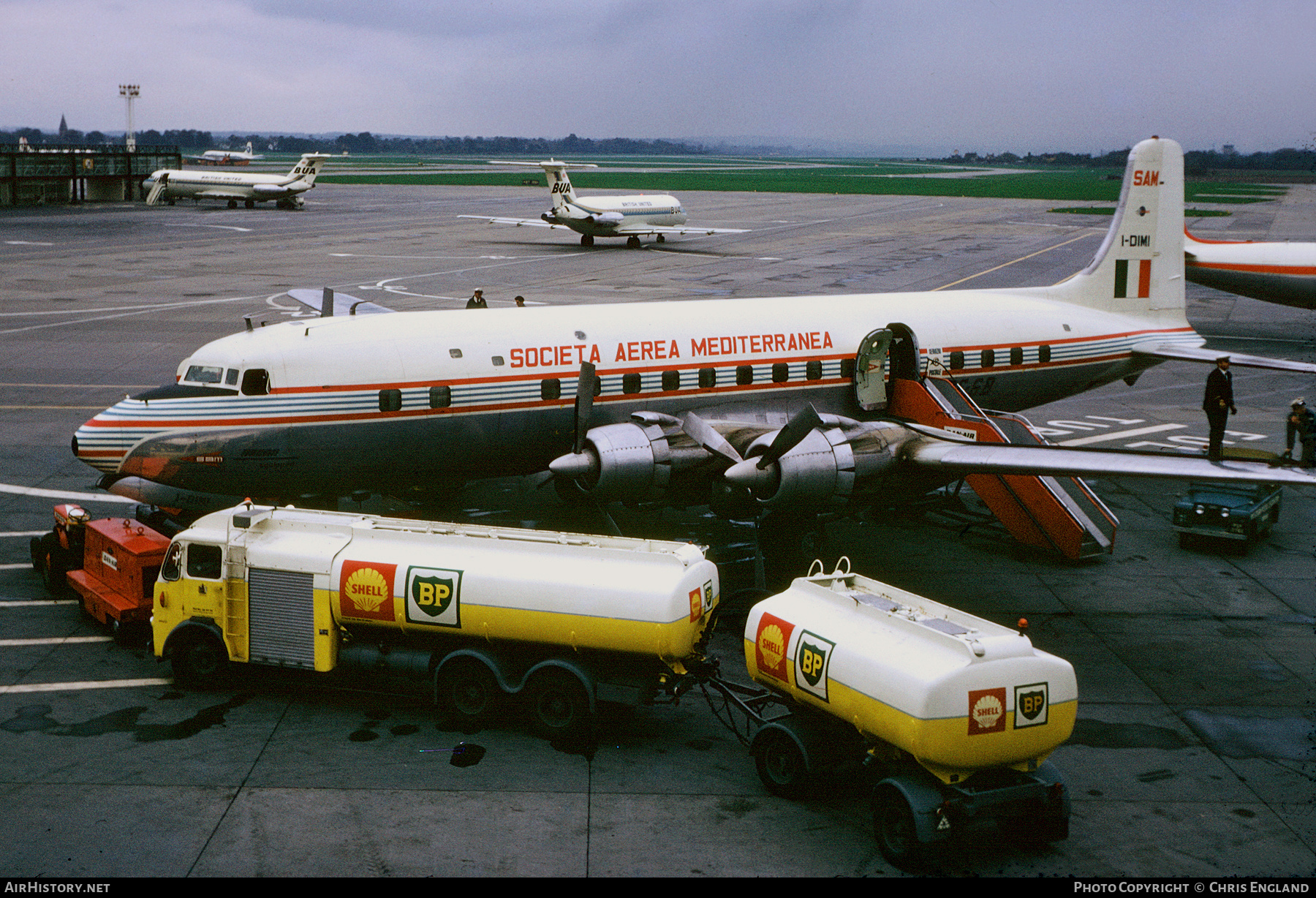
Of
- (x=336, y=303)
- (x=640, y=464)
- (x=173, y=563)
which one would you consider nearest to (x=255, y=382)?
(x=173, y=563)

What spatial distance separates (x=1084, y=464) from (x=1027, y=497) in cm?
367

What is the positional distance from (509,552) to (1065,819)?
7.75 meters

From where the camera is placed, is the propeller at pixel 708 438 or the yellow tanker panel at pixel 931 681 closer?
the yellow tanker panel at pixel 931 681

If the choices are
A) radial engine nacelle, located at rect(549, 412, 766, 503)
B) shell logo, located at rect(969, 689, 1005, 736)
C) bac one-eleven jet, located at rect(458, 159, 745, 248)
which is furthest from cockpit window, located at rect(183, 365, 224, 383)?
bac one-eleven jet, located at rect(458, 159, 745, 248)

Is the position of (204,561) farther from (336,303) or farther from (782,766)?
(336,303)

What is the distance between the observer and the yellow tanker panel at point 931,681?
12.0 m

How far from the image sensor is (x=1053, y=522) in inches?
912

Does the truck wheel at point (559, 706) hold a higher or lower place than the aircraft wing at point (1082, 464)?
lower

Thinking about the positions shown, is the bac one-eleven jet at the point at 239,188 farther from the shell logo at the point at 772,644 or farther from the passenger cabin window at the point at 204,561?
the shell logo at the point at 772,644

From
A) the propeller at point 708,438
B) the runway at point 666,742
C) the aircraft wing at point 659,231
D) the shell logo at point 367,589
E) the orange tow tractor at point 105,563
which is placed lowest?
the runway at point 666,742

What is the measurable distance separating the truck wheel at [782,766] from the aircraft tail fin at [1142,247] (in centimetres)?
1959

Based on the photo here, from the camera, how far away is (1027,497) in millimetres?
23391

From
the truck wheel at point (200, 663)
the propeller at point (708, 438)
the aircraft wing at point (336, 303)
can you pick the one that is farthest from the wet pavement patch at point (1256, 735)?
the aircraft wing at point (336, 303)

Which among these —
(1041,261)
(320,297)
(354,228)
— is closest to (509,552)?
(320,297)
